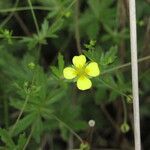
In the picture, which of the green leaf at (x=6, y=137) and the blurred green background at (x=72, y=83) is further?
the blurred green background at (x=72, y=83)

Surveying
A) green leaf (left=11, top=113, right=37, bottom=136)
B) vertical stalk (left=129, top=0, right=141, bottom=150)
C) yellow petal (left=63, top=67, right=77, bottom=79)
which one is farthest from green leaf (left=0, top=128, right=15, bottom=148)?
vertical stalk (left=129, top=0, right=141, bottom=150)

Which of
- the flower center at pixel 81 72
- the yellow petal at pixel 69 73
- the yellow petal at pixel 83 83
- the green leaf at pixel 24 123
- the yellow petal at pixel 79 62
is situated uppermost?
the yellow petal at pixel 79 62

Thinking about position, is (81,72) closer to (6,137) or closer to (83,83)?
(83,83)

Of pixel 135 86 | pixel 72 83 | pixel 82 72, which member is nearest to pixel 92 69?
pixel 82 72

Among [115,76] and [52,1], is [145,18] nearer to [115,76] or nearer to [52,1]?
[115,76]

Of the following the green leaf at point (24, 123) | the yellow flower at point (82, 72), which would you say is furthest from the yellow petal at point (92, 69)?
the green leaf at point (24, 123)

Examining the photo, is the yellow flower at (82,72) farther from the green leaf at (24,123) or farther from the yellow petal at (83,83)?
the green leaf at (24,123)

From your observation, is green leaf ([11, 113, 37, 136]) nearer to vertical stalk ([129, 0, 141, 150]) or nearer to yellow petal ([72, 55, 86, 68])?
yellow petal ([72, 55, 86, 68])

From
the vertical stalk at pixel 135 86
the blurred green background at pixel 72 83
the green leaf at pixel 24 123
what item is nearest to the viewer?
the vertical stalk at pixel 135 86
